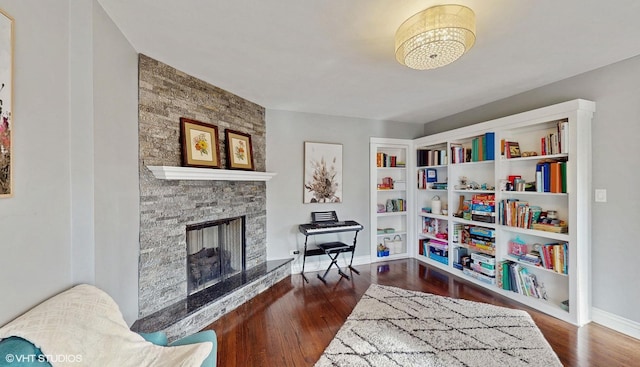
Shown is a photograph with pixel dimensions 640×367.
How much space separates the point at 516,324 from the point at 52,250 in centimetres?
341

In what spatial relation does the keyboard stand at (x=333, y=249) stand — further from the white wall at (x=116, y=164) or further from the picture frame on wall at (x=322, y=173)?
the white wall at (x=116, y=164)

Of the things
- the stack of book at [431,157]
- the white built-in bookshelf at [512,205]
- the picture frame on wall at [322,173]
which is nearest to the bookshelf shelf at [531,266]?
the white built-in bookshelf at [512,205]

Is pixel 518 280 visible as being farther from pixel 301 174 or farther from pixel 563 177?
pixel 301 174

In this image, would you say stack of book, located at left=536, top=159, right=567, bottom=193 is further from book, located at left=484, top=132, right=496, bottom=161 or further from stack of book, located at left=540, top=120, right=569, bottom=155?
book, located at left=484, top=132, right=496, bottom=161

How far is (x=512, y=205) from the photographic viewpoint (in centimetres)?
286

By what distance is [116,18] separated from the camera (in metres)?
1.63

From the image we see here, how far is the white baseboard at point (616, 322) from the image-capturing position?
2104 mm

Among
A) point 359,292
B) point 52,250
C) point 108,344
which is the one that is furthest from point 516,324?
point 52,250

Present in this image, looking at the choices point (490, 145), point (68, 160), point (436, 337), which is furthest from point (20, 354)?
point (490, 145)

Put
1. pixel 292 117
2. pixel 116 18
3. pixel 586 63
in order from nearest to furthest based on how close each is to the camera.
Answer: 1. pixel 116 18
2. pixel 586 63
3. pixel 292 117

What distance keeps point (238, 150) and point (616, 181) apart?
3697mm

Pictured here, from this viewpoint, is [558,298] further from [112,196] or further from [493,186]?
[112,196]

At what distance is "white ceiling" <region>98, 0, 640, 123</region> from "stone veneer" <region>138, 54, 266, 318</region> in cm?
17

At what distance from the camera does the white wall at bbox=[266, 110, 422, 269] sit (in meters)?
3.58
